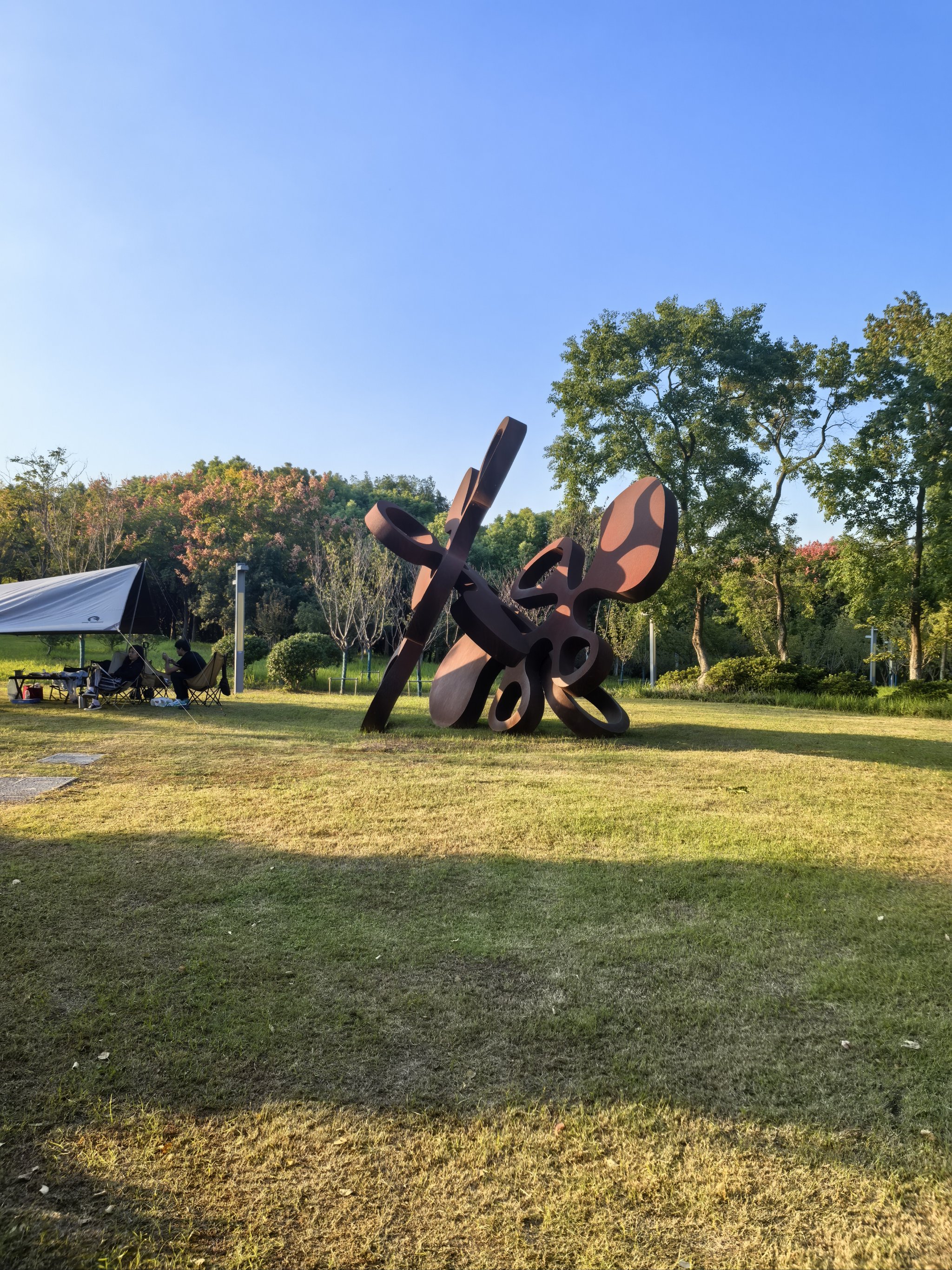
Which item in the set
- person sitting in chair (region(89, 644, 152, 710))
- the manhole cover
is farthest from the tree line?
the manhole cover

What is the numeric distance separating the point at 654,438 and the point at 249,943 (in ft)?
68.3

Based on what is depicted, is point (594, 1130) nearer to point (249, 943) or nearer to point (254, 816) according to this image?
point (249, 943)

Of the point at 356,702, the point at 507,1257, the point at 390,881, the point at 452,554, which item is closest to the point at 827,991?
the point at 507,1257

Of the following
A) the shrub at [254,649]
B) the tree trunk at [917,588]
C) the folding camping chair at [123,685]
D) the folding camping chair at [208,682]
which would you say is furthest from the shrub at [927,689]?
the shrub at [254,649]

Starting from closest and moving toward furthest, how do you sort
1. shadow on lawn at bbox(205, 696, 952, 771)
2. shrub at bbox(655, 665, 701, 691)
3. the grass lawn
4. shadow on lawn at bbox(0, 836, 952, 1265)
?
the grass lawn → shadow on lawn at bbox(0, 836, 952, 1265) → shadow on lawn at bbox(205, 696, 952, 771) → shrub at bbox(655, 665, 701, 691)

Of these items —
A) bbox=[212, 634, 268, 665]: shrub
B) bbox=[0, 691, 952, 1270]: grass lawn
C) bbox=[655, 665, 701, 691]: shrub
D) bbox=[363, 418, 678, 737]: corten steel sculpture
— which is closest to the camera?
bbox=[0, 691, 952, 1270]: grass lawn

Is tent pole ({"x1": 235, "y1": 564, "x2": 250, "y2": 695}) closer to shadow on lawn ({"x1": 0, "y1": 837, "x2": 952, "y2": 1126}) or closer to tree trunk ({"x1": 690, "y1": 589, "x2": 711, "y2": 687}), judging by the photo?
tree trunk ({"x1": 690, "y1": 589, "x2": 711, "y2": 687})

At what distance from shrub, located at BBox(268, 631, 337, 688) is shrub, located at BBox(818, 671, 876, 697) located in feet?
39.3

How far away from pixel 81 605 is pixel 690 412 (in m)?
16.7

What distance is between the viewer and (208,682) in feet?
47.5

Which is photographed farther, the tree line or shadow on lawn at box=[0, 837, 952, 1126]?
the tree line

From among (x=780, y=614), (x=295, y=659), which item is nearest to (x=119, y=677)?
(x=295, y=659)

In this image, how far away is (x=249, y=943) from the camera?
396cm

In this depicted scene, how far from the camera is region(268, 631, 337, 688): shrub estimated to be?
1917cm
